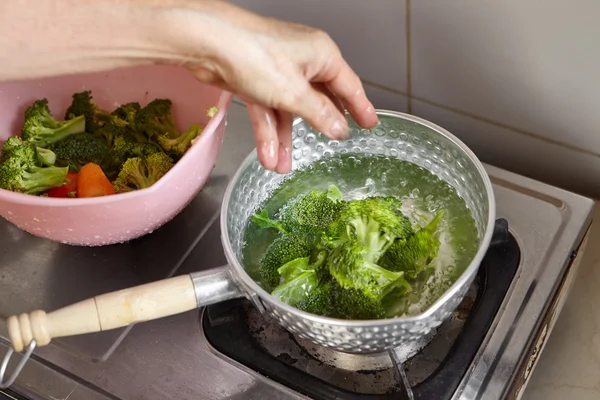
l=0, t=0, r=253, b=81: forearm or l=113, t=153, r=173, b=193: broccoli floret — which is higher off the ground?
l=0, t=0, r=253, b=81: forearm

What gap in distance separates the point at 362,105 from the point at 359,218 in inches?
4.5

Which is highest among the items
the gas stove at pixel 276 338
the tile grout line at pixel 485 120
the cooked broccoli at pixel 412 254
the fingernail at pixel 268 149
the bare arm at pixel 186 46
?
the bare arm at pixel 186 46

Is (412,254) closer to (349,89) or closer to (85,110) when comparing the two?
(349,89)

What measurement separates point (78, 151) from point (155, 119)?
11cm

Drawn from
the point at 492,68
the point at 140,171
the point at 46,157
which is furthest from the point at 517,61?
the point at 46,157

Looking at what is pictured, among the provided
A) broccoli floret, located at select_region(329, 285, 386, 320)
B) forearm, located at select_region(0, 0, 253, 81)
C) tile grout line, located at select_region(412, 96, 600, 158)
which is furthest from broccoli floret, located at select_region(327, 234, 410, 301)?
tile grout line, located at select_region(412, 96, 600, 158)

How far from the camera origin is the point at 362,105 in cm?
67

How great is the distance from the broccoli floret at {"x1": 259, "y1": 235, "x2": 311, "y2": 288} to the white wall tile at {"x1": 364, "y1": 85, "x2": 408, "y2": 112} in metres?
0.34

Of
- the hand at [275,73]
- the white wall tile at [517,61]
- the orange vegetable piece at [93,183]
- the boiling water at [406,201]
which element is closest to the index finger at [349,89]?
the hand at [275,73]

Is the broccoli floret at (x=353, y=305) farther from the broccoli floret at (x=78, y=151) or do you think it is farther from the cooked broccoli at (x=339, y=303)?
the broccoli floret at (x=78, y=151)

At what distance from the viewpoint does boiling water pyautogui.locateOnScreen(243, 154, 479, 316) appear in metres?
0.67

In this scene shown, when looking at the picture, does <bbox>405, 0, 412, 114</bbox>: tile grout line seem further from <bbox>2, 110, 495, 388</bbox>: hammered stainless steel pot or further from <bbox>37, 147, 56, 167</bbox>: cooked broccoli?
<bbox>37, 147, 56, 167</bbox>: cooked broccoli

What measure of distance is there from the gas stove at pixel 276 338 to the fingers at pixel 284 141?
0.20 metres

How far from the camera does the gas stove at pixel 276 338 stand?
27.6 inches
